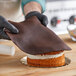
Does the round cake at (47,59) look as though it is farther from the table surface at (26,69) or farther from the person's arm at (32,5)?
the person's arm at (32,5)

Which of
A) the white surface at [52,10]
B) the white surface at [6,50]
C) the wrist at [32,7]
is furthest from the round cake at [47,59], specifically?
the white surface at [52,10]

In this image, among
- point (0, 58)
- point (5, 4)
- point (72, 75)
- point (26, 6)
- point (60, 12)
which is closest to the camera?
point (72, 75)

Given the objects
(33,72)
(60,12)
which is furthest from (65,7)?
(33,72)

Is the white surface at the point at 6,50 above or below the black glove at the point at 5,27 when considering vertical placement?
below

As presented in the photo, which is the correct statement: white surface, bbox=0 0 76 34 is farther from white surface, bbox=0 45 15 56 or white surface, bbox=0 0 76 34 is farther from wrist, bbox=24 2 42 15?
white surface, bbox=0 45 15 56

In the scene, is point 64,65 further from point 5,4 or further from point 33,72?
point 5,4

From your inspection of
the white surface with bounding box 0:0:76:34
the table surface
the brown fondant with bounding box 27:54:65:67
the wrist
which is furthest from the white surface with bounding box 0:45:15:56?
the white surface with bounding box 0:0:76:34

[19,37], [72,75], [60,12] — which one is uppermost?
[60,12]
